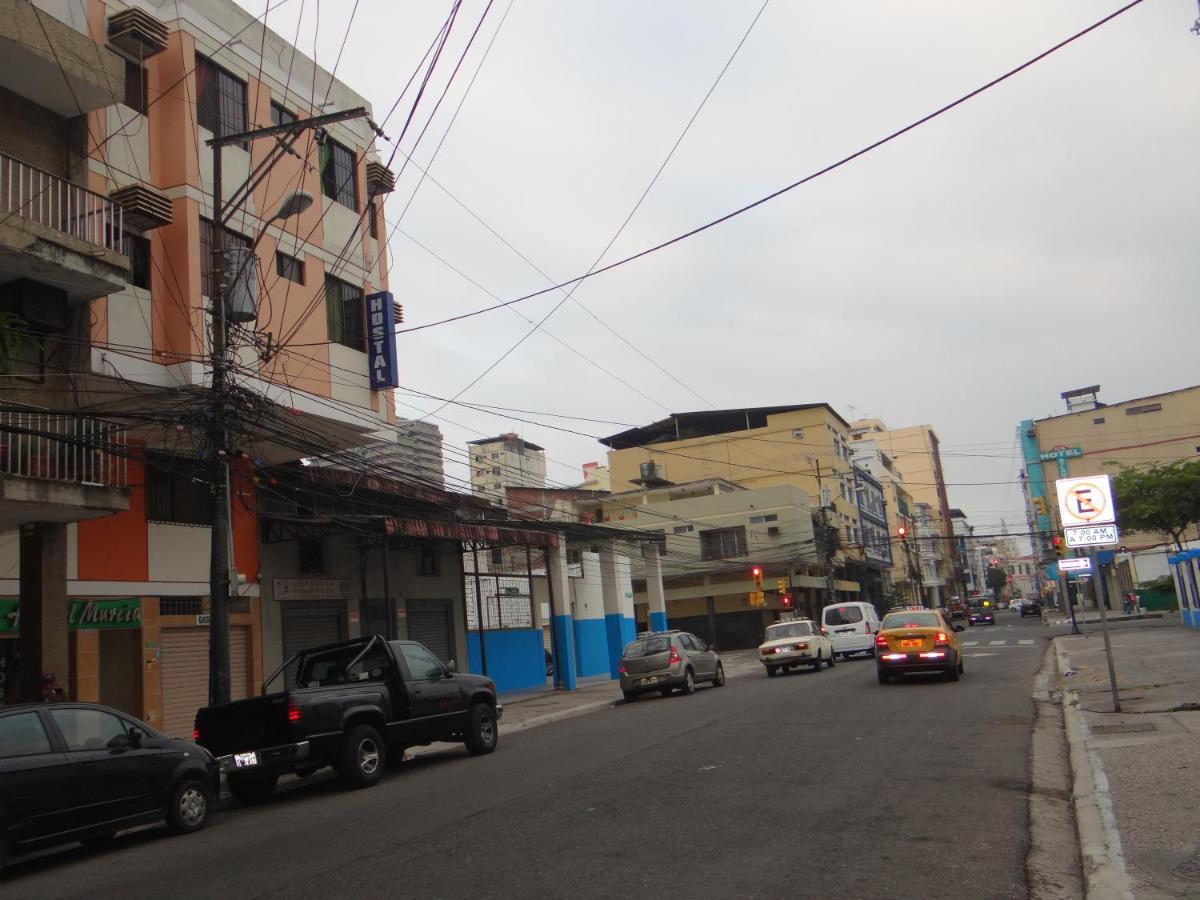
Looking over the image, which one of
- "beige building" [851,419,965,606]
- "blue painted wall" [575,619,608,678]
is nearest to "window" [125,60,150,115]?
"blue painted wall" [575,619,608,678]

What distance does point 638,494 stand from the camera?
62906 mm

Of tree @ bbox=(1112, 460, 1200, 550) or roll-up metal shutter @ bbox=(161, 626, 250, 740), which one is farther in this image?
tree @ bbox=(1112, 460, 1200, 550)

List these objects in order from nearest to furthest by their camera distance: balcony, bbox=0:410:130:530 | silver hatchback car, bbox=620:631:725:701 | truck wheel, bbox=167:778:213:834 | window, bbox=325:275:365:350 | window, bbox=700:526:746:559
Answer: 1. truck wheel, bbox=167:778:213:834
2. balcony, bbox=0:410:130:530
3. window, bbox=325:275:365:350
4. silver hatchback car, bbox=620:631:725:701
5. window, bbox=700:526:746:559

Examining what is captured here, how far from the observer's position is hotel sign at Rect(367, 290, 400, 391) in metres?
22.0

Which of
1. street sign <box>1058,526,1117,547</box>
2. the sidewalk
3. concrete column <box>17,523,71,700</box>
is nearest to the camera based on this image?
the sidewalk

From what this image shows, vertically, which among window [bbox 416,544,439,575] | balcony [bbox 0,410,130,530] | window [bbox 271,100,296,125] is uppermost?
window [bbox 271,100,296,125]

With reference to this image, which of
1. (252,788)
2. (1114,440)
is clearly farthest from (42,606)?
(1114,440)

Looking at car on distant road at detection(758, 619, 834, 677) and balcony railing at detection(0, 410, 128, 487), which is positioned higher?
balcony railing at detection(0, 410, 128, 487)

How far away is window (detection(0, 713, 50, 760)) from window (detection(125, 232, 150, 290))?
1007 cm

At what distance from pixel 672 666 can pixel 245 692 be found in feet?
31.8

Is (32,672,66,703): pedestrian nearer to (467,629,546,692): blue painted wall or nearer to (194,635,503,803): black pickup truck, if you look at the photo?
(194,635,503,803): black pickup truck

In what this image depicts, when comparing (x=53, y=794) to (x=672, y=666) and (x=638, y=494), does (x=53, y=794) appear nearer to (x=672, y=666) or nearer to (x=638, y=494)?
(x=672, y=666)

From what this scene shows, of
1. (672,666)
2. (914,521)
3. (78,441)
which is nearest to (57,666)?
(78,441)

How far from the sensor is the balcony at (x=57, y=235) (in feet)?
47.0
